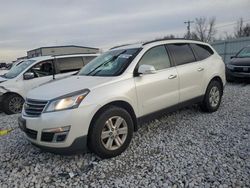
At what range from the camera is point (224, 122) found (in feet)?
16.3

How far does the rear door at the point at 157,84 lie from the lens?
13.4ft

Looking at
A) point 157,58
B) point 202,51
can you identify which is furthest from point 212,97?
point 157,58

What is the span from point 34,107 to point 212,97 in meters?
3.87

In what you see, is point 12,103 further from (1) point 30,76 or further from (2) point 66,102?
(2) point 66,102

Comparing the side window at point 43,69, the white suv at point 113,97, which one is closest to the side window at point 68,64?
the side window at point 43,69

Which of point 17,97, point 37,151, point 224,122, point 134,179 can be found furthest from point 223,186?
point 17,97

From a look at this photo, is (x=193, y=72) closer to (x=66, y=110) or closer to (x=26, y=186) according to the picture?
(x=66, y=110)

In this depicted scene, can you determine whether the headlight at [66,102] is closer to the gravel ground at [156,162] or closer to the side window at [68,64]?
the gravel ground at [156,162]

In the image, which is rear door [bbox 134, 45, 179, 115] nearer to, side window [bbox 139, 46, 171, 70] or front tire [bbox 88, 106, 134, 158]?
side window [bbox 139, 46, 171, 70]

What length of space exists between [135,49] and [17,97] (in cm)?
459

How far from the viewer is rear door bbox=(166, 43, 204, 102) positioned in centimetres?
480

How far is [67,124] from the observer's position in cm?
330

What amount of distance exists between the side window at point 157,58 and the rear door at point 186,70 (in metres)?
0.19

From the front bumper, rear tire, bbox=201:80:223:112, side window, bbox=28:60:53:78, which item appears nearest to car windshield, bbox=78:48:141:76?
the front bumper
